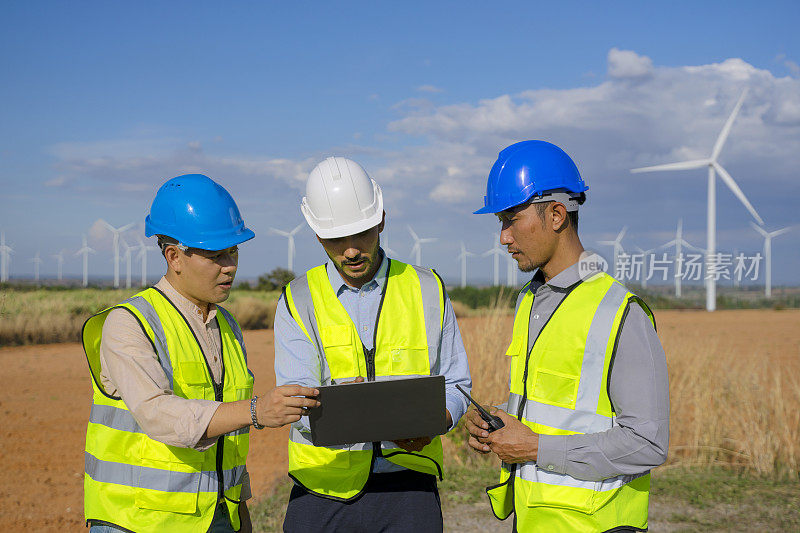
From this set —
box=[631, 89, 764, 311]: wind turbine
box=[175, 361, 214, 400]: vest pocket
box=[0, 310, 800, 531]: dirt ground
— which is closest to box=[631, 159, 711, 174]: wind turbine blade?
box=[631, 89, 764, 311]: wind turbine

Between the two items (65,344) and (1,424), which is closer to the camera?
(1,424)

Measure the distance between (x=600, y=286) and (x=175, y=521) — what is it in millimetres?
2334

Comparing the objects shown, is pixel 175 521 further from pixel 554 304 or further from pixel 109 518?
pixel 554 304

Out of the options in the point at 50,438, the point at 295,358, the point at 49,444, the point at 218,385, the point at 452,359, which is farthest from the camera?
the point at 50,438

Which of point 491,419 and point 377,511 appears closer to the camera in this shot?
point 491,419

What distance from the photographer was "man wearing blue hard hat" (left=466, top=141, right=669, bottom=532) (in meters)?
2.93

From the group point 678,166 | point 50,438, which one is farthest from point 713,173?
point 50,438

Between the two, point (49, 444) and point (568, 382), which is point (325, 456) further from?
point (49, 444)

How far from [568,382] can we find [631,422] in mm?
329

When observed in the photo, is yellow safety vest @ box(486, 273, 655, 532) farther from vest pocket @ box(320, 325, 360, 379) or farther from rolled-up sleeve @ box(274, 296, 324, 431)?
rolled-up sleeve @ box(274, 296, 324, 431)

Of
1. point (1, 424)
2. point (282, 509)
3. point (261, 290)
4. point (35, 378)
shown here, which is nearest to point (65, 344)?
point (35, 378)

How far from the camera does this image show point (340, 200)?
3.63 m

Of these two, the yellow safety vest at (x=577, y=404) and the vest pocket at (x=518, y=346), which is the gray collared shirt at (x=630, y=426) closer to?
the yellow safety vest at (x=577, y=404)

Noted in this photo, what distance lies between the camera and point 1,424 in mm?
11875
